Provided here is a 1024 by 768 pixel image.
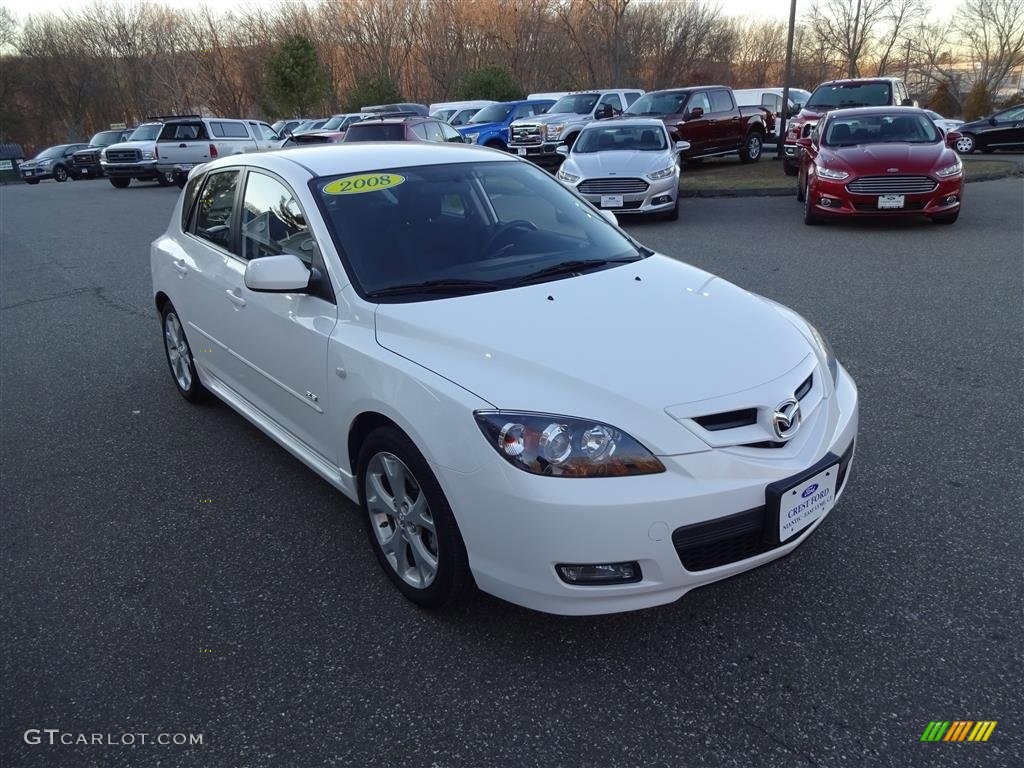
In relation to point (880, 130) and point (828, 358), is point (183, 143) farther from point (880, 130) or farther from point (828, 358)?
point (828, 358)

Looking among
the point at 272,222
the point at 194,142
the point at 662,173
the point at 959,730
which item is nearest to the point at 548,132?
the point at 662,173

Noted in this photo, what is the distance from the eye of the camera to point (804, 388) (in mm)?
2861

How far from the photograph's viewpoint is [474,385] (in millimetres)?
2604

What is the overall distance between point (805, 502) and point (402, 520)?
1.45 meters

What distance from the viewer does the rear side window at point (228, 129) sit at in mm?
22422

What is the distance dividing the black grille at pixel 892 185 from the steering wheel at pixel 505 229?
312 inches

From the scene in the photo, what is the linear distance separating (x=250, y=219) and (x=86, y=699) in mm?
2370

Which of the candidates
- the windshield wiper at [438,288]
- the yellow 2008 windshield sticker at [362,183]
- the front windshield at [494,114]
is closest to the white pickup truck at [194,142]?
the front windshield at [494,114]

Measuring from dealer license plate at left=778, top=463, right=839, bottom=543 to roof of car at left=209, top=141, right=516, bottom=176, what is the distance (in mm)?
2373

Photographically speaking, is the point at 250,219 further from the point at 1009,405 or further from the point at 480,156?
the point at 1009,405

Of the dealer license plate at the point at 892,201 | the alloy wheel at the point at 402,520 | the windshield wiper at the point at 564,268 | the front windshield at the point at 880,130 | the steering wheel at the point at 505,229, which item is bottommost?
the alloy wheel at the point at 402,520

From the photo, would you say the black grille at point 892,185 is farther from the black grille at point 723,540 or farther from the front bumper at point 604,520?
the black grille at point 723,540

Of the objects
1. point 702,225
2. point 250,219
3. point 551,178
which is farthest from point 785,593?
point 702,225

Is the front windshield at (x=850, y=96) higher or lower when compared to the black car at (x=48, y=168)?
higher
